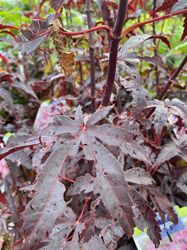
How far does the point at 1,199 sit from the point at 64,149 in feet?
1.12

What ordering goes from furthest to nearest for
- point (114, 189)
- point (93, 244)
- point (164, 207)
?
point (164, 207) → point (93, 244) → point (114, 189)

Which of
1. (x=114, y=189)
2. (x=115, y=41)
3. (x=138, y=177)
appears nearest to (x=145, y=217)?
(x=138, y=177)

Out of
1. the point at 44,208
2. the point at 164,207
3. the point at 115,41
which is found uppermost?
the point at 115,41

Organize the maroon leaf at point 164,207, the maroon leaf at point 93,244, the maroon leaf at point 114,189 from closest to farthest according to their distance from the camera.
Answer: the maroon leaf at point 114,189 < the maroon leaf at point 93,244 < the maroon leaf at point 164,207

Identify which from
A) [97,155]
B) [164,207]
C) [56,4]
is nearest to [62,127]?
[97,155]

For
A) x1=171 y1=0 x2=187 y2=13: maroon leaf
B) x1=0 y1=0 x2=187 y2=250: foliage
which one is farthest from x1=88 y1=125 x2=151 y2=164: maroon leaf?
x1=171 y1=0 x2=187 y2=13: maroon leaf

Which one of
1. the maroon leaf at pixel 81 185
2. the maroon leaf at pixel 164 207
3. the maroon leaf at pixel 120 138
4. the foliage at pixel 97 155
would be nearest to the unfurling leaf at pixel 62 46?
the foliage at pixel 97 155

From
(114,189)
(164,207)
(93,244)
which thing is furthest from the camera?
(164,207)

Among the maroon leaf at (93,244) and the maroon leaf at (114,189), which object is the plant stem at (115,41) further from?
the maroon leaf at (93,244)

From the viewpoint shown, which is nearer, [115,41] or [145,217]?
[115,41]

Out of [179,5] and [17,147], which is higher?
[179,5]

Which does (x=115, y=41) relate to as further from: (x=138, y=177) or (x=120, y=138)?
(x=138, y=177)

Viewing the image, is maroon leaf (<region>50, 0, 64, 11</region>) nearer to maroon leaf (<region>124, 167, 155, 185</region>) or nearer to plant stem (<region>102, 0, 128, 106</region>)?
plant stem (<region>102, 0, 128, 106</region>)

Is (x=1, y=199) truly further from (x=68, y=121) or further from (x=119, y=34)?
(x=119, y=34)
